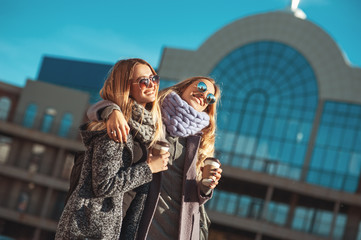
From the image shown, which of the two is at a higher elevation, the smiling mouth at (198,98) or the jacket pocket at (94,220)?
the smiling mouth at (198,98)

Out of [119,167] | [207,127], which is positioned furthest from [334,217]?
[119,167]

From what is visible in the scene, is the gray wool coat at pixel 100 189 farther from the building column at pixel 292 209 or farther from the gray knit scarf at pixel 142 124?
the building column at pixel 292 209

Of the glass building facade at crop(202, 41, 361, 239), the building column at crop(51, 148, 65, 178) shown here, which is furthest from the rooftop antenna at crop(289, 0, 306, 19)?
the building column at crop(51, 148, 65, 178)

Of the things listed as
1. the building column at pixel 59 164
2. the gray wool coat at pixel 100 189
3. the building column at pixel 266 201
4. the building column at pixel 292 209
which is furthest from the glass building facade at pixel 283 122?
the gray wool coat at pixel 100 189

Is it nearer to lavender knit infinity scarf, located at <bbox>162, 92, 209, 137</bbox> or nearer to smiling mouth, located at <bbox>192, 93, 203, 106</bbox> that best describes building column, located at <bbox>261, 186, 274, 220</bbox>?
smiling mouth, located at <bbox>192, 93, 203, 106</bbox>

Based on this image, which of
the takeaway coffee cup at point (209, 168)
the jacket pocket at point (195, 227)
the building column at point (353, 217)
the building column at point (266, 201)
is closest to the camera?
the takeaway coffee cup at point (209, 168)

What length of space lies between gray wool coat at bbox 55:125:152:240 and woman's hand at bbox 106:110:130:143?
0.17 ft

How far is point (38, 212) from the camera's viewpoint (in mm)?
33812

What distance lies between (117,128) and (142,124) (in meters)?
0.35

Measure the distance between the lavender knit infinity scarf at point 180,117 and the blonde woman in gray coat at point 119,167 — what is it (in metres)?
0.28

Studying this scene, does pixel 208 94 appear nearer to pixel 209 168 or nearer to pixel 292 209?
pixel 209 168

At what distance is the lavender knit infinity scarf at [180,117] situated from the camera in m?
4.05

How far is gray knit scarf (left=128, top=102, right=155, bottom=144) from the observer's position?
351cm

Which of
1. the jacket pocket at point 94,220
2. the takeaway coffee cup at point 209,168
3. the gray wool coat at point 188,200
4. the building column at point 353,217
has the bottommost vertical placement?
the jacket pocket at point 94,220
